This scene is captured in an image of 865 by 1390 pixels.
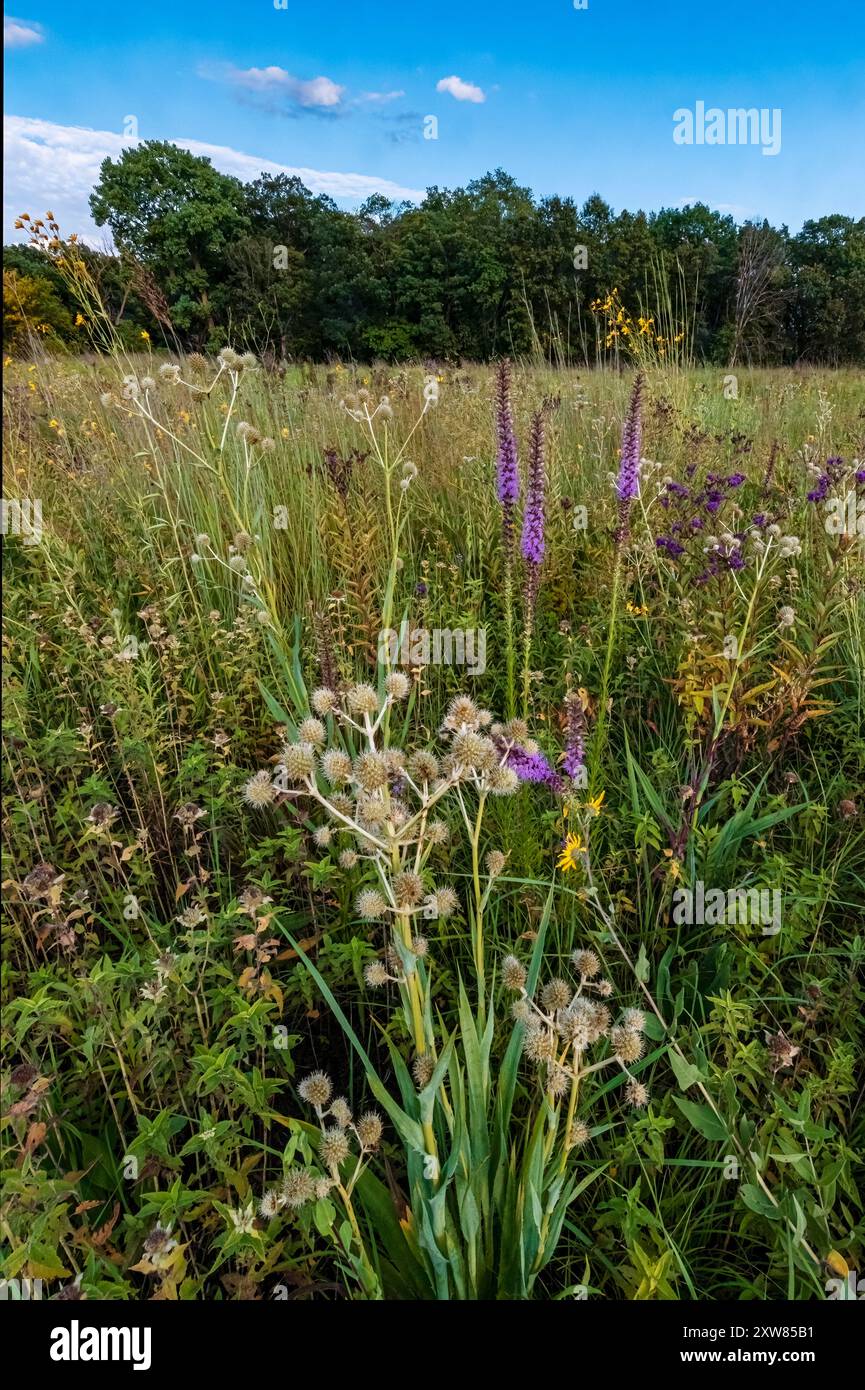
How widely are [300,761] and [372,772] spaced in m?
0.13

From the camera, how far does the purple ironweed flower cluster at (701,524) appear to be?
7.88 feet

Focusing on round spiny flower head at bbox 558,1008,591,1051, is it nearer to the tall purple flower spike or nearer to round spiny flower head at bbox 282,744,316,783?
round spiny flower head at bbox 282,744,316,783

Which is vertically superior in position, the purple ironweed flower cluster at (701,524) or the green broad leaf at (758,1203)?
the purple ironweed flower cluster at (701,524)

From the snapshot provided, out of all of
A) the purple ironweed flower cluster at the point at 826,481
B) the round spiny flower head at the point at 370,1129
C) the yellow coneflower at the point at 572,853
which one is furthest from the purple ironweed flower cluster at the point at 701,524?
the round spiny flower head at the point at 370,1129

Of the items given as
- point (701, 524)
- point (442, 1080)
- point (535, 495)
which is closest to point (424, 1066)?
point (442, 1080)

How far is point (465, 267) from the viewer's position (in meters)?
29.7

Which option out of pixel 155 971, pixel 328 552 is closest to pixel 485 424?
pixel 328 552

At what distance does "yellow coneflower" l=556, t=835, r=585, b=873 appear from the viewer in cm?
161

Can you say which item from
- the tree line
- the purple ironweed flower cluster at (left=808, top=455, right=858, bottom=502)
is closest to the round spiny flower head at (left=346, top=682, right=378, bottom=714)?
the purple ironweed flower cluster at (left=808, top=455, right=858, bottom=502)

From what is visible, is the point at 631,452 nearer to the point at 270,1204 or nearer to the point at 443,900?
the point at 443,900

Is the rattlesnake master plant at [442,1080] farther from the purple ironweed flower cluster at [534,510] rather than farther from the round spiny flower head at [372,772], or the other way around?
the purple ironweed flower cluster at [534,510]

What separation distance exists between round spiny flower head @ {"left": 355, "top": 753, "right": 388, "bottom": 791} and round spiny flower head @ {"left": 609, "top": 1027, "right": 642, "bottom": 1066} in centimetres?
49

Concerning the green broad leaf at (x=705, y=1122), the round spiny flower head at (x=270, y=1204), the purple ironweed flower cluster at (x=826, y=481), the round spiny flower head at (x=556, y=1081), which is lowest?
the green broad leaf at (x=705, y=1122)
